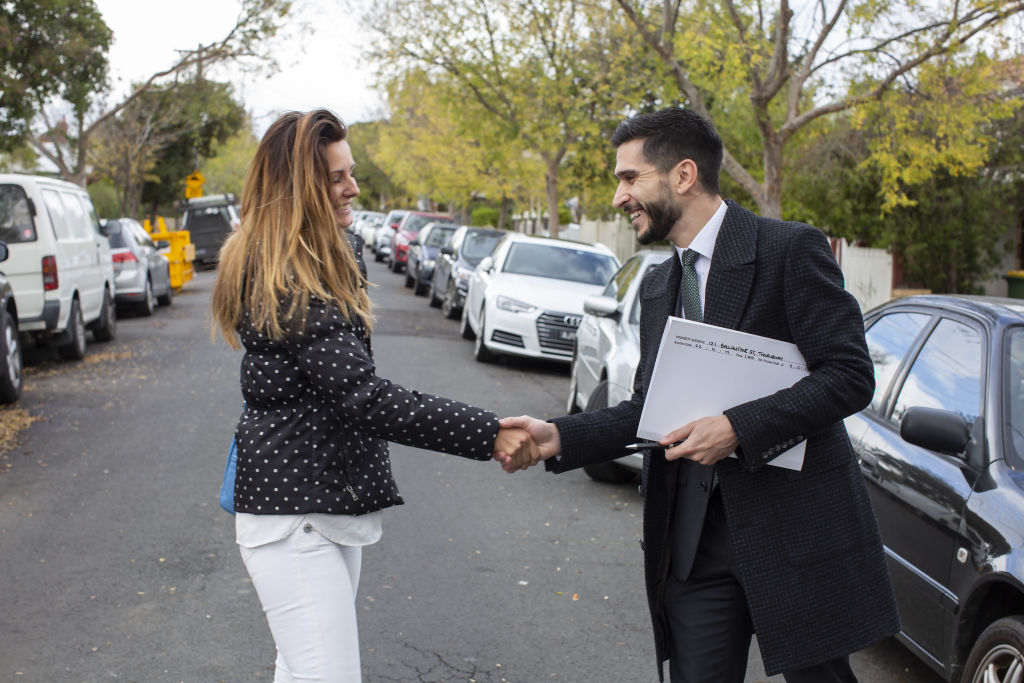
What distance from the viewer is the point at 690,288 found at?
9.57ft

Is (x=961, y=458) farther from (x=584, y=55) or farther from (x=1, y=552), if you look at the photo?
(x=584, y=55)

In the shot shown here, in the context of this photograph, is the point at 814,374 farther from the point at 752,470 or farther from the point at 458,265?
the point at 458,265

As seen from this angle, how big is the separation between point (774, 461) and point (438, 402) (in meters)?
0.84

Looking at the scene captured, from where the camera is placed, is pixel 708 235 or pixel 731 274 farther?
pixel 708 235

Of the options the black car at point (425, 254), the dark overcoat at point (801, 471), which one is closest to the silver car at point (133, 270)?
the black car at point (425, 254)

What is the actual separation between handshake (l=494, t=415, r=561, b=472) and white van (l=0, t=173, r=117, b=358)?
9.71 m

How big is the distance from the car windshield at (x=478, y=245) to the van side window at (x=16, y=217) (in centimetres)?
860

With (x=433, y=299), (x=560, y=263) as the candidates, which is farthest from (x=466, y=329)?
(x=433, y=299)

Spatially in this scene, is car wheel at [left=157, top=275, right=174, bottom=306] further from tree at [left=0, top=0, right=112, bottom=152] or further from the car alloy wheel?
the car alloy wheel

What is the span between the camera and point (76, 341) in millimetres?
12961

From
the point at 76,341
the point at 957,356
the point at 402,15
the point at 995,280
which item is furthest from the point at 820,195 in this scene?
the point at 957,356

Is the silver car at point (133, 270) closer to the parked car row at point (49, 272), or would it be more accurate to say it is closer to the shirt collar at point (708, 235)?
the parked car row at point (49, 272)

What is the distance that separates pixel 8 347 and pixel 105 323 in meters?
5.00

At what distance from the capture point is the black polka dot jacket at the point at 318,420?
261cm
